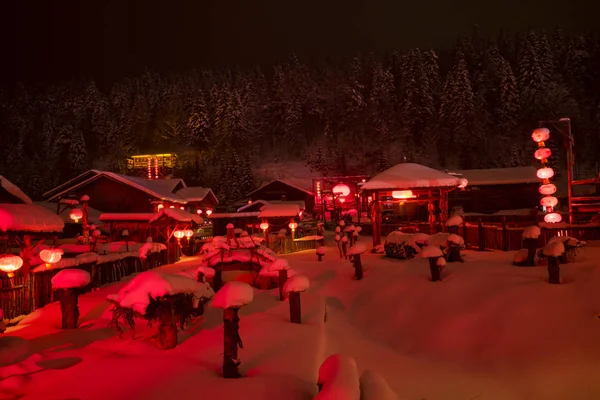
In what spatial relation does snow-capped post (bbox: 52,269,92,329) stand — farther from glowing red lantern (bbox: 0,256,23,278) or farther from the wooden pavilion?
the wooden pavilion

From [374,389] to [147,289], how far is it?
4.64 metres

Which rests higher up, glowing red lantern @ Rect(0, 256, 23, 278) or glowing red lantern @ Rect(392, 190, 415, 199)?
glowing red lantern @ Rect(392, 190, 415, 199)

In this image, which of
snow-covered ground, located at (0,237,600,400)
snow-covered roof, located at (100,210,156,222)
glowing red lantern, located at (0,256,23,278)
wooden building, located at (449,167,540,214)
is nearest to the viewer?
Answer: snow-covered ground, located at (0,237,600,400)

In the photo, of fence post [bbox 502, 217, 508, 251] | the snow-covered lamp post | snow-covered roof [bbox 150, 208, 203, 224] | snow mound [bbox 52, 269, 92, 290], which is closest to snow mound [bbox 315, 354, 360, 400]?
snow mound [bbox 52, 269, 92, 290]

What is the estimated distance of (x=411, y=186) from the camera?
19.0m

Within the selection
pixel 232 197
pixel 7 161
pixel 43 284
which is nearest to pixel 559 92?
pixel 232 197

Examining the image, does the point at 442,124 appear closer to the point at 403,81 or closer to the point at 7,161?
the point at 403,81

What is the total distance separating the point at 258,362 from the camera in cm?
749

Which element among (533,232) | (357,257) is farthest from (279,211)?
(533,232)

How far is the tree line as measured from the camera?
59.9 m

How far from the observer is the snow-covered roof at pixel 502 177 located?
36094 mm

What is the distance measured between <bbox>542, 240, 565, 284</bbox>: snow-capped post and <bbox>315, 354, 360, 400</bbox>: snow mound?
7.29m

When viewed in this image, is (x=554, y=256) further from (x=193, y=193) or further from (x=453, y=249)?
(x=193, y=193)

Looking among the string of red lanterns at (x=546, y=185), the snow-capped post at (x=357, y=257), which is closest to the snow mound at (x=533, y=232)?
the snow-capped post at (x=357, y=257)
